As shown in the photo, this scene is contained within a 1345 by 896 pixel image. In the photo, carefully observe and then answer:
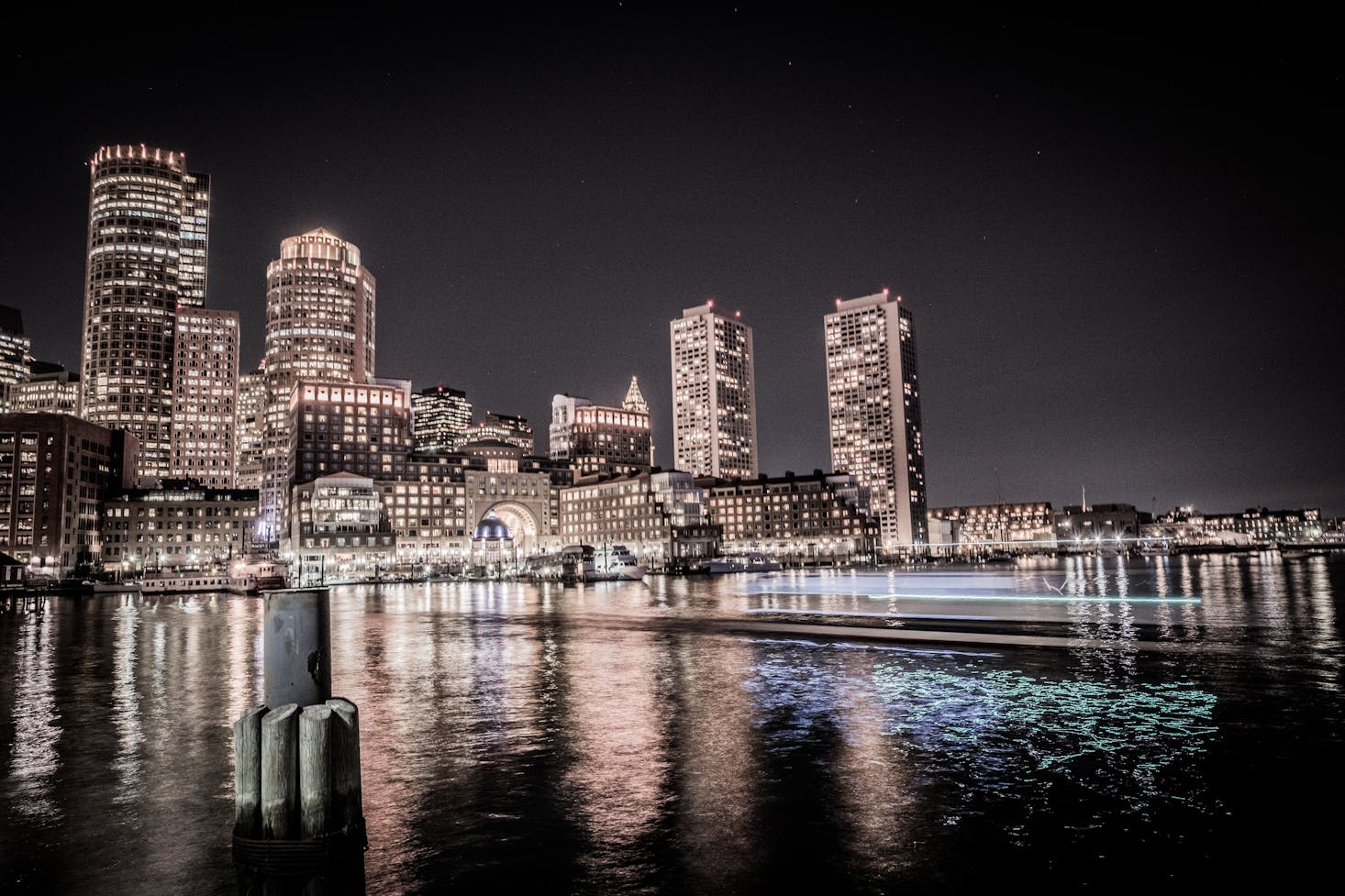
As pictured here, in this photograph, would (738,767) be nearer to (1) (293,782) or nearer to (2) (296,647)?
(1) (293,782)

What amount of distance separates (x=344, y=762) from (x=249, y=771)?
1023 mm

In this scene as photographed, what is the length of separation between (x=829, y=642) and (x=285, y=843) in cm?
2680

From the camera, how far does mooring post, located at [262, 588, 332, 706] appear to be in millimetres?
9773

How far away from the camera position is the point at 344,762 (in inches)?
379

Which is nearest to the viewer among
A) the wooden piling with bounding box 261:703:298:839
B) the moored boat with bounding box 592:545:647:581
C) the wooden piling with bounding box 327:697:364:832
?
the wooden piling with bounding box 261:703:298:839

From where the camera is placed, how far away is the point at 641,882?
9289 mm

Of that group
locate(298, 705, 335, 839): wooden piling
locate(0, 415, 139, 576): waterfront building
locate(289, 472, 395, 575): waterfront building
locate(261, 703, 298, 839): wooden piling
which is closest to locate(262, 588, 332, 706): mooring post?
locate(261, 703, 298, 839): wooden piling

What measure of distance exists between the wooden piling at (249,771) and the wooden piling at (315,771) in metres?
0.48

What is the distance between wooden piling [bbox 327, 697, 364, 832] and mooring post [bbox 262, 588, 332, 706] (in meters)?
0.36

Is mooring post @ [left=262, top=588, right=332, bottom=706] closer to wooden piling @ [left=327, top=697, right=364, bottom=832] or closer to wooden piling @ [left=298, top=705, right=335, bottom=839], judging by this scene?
wooden piling @ [left=327, top=697, right=364, bottom=832]

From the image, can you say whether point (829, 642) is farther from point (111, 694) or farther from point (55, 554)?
point (55, 554)

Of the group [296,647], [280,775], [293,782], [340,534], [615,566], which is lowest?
[615,566]

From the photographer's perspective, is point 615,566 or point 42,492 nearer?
point 615,566

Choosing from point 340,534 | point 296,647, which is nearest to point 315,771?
point 296,647
